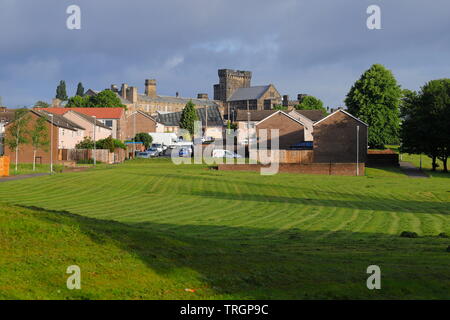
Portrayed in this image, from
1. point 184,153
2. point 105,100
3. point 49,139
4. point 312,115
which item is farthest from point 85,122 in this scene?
point 312,115

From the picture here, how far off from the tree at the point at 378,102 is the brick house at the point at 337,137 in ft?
60.5

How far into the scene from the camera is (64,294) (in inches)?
398

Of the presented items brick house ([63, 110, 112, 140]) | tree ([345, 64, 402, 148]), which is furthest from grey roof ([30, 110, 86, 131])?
tree ([345, 64, 402, 148])

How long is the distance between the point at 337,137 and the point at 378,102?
22843mm

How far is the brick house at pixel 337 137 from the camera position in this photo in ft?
291

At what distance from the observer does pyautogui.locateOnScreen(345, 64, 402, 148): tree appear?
106625 millimetres

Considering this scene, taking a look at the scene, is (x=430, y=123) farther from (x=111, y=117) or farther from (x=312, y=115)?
(x=111, y=117)

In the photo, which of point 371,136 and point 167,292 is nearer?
point 167,292

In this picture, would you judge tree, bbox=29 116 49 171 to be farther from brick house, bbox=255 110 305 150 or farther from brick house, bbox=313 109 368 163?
brick house, bbox=255 110 305 150
